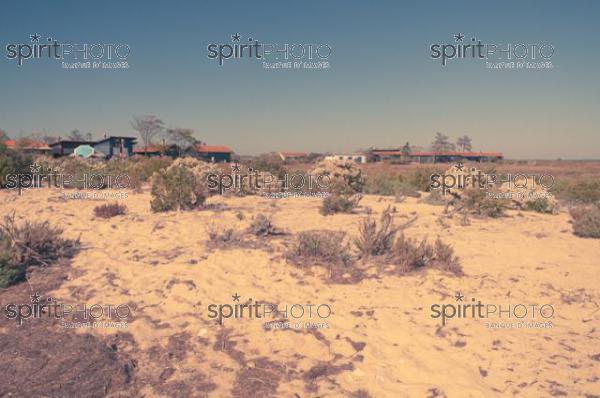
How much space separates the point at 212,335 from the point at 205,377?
675mm

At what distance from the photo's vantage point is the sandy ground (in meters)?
3.28

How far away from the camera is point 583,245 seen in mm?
7180

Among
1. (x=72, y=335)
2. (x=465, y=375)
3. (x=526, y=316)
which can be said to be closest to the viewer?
(x=465, y=375)

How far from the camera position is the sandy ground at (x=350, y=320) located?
3283mm

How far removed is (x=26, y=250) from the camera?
5715 mm

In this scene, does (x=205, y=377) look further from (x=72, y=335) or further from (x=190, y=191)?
(x=190, y=191)

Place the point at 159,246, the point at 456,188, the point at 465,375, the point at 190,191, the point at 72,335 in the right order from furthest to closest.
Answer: the point at 456,188 → the point at 190,191 → the point at 159,246 → the point at 72,335 → the point at 465,375

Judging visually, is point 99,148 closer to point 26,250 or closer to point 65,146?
point 65,146

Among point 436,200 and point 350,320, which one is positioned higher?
point 436,200

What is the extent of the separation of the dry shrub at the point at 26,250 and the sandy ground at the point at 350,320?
0.41 meters

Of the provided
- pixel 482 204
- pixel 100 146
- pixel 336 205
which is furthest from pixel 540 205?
pixel 100 146

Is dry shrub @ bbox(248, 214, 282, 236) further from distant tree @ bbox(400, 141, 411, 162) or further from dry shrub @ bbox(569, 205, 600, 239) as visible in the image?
distant tree @ bbox(400, 141, 411, 162)

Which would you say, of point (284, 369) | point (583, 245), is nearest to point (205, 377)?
point (284, 369)

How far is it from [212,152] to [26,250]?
52.6 meters
